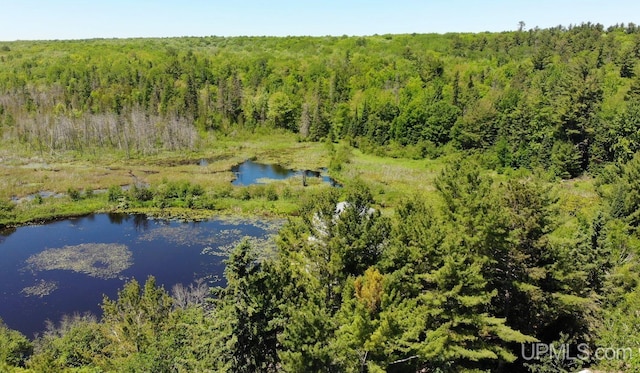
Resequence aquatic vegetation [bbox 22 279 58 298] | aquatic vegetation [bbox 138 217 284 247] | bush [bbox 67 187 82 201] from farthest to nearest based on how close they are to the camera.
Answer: bush [bbox 67 187 82 201] < aquatic vegetation [bbox 138 217 284 247] < aquatic vegetation [bbox 22 279 58 298]

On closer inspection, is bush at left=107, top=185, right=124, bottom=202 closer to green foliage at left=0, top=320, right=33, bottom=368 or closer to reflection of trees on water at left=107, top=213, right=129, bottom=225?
reflection of trees on water at left=107, top=213, right=129, bottom=225

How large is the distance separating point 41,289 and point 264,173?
117 ft

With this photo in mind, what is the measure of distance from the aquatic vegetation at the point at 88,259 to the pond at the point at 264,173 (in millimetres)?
21636

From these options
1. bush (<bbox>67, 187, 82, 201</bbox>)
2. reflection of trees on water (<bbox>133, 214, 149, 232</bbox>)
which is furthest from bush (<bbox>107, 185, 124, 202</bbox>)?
reflection of trees on water (<bbox>133, 214, 149, 232</bbox>)

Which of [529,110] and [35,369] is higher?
[529,110]

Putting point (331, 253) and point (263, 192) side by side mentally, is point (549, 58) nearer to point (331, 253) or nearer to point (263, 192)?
point (263, 192)

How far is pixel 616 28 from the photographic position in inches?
4333

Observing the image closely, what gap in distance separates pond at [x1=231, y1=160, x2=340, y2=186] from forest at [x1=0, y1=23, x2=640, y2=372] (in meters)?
2.62

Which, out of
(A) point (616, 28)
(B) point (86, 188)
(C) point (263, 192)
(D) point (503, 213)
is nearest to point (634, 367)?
(D) point (503, 213)

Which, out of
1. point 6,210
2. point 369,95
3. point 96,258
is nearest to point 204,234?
point 96,258

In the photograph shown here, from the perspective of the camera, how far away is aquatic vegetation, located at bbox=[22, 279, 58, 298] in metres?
29.6

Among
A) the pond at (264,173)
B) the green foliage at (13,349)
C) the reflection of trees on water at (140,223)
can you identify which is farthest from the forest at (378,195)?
the pond at (264,173)

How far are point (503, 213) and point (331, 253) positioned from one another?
21.3ft

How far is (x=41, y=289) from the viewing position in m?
30.2
